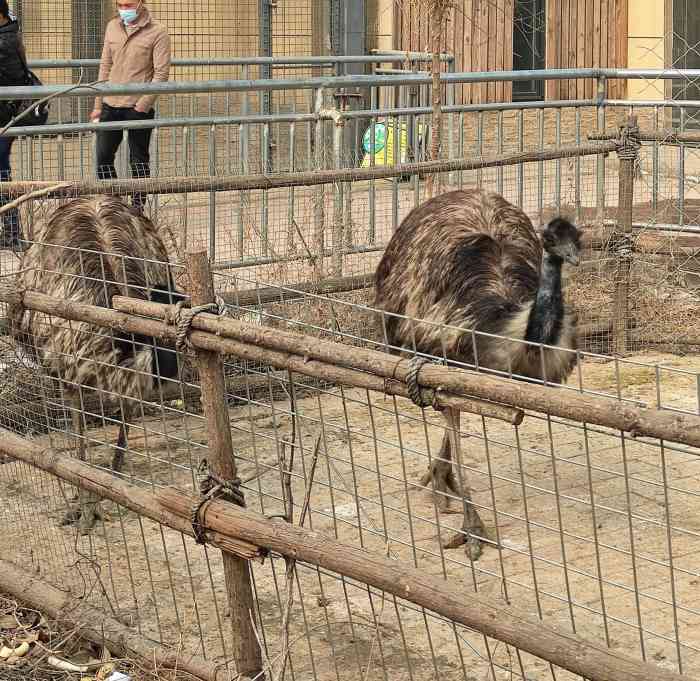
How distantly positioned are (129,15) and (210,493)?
6.28 m

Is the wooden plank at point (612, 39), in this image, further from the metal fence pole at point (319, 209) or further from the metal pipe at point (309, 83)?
the metal fence pole at point (319, 209)

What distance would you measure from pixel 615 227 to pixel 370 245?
1449 millimetres

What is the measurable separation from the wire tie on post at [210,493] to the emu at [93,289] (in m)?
1.67

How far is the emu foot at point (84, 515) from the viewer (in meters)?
5.54

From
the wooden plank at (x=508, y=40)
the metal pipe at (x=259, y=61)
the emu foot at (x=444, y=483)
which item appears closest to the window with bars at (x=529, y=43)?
the wooden plank at (x=508, y=40)

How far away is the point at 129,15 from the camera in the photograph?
9.38m

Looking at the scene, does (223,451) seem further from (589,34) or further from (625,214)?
(589,34)

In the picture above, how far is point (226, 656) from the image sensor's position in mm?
4289

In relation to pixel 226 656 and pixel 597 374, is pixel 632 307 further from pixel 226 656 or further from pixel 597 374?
pixel 226 656

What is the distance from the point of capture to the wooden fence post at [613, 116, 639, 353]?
8.02m

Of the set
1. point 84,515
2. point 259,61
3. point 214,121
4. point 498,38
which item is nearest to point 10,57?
point 214,121

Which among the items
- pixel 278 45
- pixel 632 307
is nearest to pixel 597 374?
pixel 632 307

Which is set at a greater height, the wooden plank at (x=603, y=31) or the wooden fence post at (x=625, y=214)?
the wooden plank at (x=603, y=31)

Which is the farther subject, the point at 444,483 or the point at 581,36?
the point at 581,36
